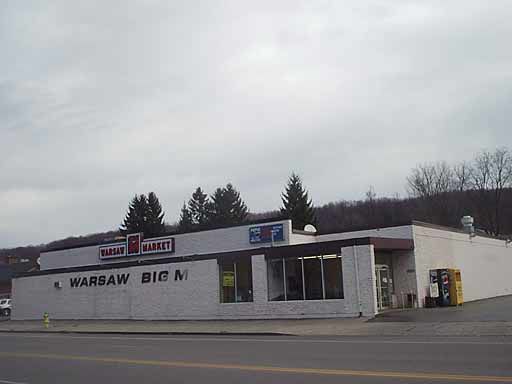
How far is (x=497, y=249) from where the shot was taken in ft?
155

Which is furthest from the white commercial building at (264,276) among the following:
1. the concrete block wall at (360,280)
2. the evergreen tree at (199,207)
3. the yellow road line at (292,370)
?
the evergreen tree at (199,207)

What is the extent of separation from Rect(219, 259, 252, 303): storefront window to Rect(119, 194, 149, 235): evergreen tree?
65512 mm

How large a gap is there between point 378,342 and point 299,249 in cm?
1334

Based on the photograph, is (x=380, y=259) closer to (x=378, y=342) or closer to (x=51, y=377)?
(x=378, y=342)

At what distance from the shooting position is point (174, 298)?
117ft

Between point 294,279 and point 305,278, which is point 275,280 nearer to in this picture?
point 294,279

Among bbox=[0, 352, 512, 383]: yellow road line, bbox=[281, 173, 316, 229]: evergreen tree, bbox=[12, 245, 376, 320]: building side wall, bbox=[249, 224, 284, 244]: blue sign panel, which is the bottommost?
bbox=[0, 352, 512, 383]: yellow road line

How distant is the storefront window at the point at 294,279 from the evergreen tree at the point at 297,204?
155 feet

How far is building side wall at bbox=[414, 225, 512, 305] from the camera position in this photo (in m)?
34.1

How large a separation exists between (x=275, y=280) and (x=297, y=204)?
4885 cm

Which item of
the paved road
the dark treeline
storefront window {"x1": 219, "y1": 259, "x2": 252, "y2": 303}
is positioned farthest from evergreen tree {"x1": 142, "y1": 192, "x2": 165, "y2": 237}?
the paved road

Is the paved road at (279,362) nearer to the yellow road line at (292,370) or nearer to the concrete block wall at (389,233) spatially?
the yellow road line at (292,370)

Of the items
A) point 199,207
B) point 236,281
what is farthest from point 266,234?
point 199,207

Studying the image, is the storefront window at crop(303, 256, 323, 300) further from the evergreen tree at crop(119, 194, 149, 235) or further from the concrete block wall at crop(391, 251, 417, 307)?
the evergreen tree at crop(119, 194, 149, 235)
